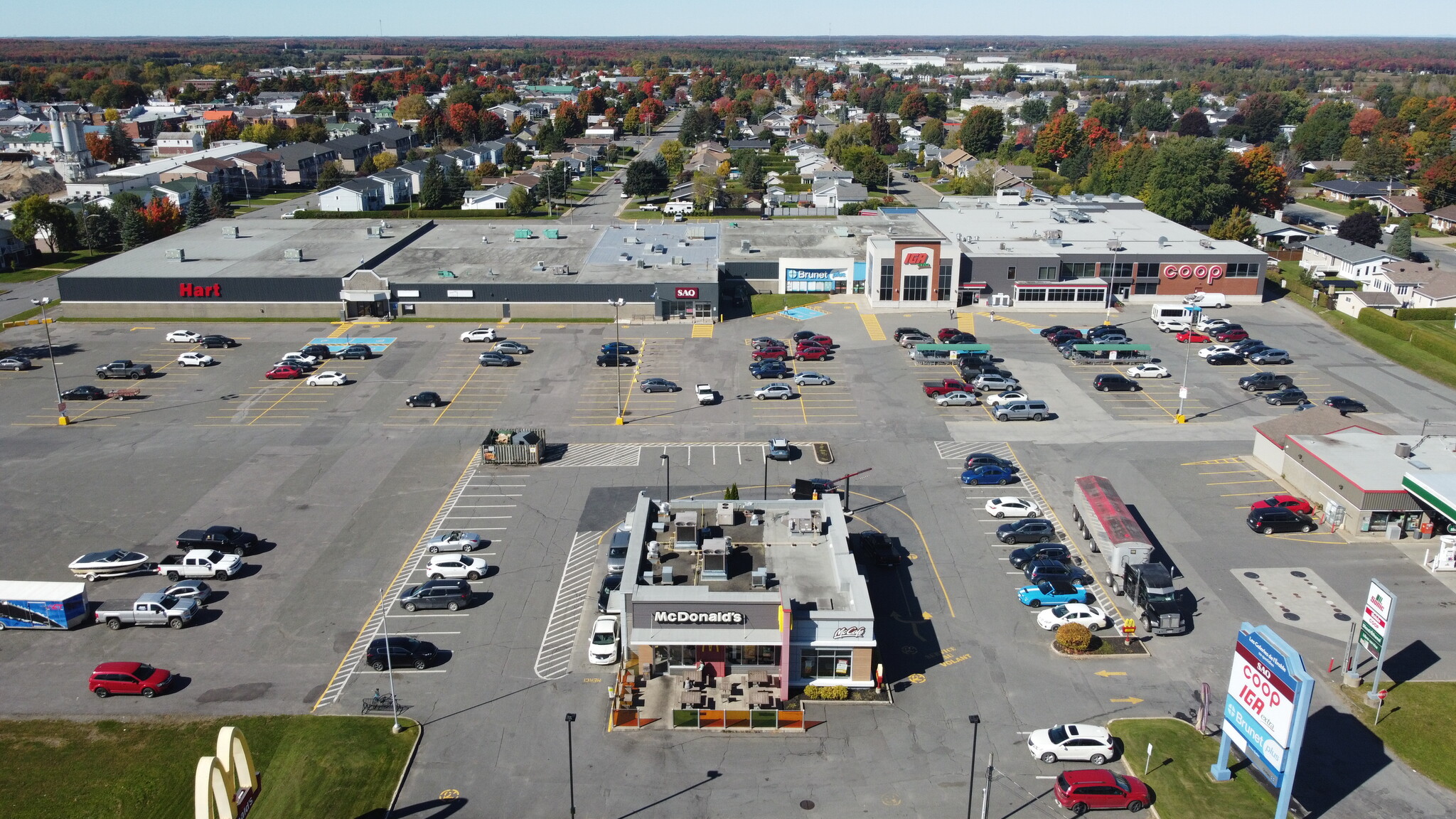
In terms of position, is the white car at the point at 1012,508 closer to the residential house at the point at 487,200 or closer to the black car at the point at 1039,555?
the black car at the point at 1039,555

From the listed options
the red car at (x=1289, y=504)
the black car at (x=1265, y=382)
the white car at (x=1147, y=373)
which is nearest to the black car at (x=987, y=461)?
the red car at (x=1289, y=504)

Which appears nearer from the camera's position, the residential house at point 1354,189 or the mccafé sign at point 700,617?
the mccafé sign at point 700,617

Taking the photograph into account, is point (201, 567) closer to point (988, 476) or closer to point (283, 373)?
point (283, 373)

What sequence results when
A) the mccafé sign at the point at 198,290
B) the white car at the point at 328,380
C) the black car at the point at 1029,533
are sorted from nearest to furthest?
the black car at the point at 1029,533 < the white car at the point at 328,380 < the mccafé sign at the point at 198,290

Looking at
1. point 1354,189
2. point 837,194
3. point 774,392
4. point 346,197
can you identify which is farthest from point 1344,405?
point 346,197

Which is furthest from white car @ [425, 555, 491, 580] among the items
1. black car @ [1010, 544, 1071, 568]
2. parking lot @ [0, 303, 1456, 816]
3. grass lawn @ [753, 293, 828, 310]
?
grass lawn @ [753, 293, 828, 310]
